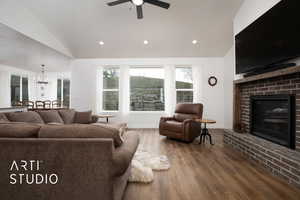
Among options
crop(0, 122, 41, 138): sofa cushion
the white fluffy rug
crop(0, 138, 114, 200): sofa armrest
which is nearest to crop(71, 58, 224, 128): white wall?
the white fluffy rug

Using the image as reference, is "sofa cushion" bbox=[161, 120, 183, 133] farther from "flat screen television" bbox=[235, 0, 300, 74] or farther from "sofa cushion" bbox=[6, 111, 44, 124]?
"sofa cushion" bbox=[6, 111, 44, 124]

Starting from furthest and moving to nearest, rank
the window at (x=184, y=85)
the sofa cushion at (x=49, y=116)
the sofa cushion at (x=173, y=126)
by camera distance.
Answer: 1. the window at (x=184, y=85)
2. the sofa cushion at (x=173, y=126)
3. the sofa cushion at (x=49, y=116)

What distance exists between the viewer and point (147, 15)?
147 inches

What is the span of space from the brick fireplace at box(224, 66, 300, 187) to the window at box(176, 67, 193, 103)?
7.14 ft

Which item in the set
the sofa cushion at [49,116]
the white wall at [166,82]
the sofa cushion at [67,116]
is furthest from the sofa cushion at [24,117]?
the white wall at [166,82]

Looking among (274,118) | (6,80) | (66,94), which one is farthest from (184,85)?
(6,80)

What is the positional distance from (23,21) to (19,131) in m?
3.27

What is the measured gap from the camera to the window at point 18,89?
739cm

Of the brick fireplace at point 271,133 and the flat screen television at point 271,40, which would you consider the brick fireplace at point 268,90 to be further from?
the flat screen television at point 271,40

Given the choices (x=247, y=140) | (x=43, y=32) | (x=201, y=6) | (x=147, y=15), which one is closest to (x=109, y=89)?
(x=43, y=32)

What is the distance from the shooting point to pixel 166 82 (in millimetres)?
5484

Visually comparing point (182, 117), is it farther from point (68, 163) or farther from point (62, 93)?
point (62, 93)

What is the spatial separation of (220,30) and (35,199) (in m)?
4.98

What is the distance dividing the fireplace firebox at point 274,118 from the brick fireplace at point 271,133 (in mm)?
12
